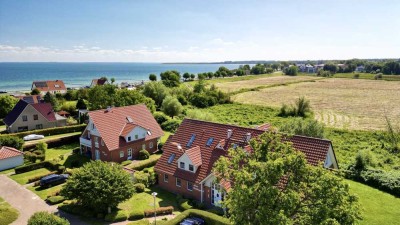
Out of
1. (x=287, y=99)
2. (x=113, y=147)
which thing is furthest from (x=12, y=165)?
(x=287, y=99)

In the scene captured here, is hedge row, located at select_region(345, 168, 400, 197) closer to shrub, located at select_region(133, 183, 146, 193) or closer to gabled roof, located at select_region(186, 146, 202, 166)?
gabled roof, located at select_region(186, 146, 202, 166)

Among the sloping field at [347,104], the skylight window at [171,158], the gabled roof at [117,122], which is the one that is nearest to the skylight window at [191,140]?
the skylight window at [171,158]

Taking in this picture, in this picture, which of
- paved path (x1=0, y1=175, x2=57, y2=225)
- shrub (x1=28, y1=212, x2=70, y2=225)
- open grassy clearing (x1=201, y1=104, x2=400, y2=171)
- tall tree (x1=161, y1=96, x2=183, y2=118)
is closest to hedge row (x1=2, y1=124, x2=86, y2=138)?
paved path (x1=0, y1=175, x2=57, y2=225)

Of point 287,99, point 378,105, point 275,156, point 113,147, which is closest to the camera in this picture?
point 275,156

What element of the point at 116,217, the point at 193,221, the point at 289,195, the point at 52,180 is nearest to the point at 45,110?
the point at 52,180

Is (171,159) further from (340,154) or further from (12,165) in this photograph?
(340,154)
